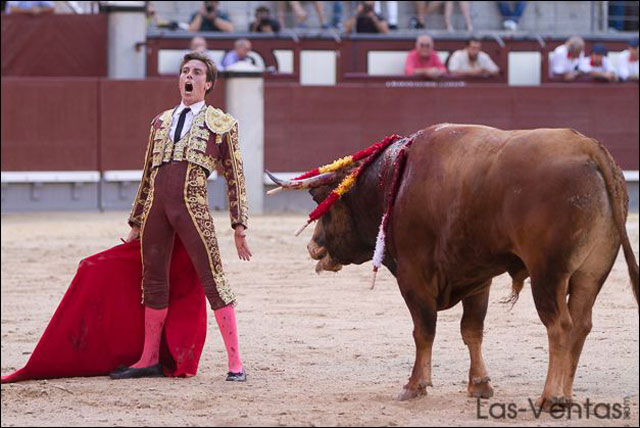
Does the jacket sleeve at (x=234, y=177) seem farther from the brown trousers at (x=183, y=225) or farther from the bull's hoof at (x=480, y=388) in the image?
the bull's hoof at (x=480, y=388)

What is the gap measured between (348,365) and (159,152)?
4.48ft

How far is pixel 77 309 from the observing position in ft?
19.6

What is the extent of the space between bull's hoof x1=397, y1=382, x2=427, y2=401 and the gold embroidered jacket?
3.27 feet

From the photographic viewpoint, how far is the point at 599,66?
15742 millimetres

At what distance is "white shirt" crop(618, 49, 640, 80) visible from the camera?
1586 cm

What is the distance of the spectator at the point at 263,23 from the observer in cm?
1568

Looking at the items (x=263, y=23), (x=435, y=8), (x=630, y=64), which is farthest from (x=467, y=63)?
(x=263, y=23)

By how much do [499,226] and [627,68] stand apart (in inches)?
455

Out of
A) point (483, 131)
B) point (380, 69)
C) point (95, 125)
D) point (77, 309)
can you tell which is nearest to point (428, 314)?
point (483, 131)

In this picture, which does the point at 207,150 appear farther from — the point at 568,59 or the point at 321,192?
the point at 568,59

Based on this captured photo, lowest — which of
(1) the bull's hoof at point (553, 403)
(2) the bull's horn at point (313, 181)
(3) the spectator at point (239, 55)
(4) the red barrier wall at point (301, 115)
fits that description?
(1) the bull's hoof at point (553, 403)

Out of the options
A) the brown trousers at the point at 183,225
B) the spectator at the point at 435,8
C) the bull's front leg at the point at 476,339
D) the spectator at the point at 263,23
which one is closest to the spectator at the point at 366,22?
the spectator at the point at 435,8

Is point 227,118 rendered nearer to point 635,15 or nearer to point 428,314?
point 428,314

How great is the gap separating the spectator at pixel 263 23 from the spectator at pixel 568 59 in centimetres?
322
